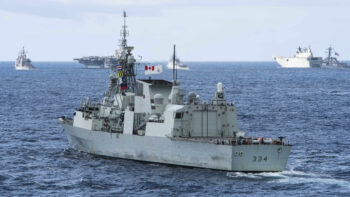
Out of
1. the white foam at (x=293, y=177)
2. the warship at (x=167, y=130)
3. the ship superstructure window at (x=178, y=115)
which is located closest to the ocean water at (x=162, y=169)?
the white foam at (x=293, y=177)

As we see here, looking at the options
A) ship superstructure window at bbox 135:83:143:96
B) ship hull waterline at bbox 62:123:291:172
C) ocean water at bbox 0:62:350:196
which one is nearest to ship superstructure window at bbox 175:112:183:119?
ship hull waterline at bbox 62:123:291:172

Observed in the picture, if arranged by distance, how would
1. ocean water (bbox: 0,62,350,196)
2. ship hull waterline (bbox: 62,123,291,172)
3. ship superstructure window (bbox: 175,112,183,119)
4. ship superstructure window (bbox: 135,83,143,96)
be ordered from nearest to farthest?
ocean water (bbox: 0,62,350,196), ship hull waterline (bbox: 62,123,291,172), ship superstructure window (bbox: 175,112,183,119), ship superstructure window (bbox: 135,83,143,96)

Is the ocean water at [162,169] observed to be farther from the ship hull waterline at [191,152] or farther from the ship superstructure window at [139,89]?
the ship superstructure window at [139,89]

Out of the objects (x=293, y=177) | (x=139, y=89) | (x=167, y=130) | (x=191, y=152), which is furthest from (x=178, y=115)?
(x=293, y=177)

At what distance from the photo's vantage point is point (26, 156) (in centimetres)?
5003

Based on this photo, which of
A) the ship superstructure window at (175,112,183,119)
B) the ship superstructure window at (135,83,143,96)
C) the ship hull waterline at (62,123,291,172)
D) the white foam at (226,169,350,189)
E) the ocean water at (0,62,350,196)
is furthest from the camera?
the ship superstructure window at (135,83,143,96)

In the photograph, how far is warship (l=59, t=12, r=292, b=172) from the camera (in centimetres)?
4159

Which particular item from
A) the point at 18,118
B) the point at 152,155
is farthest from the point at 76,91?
the point at 152,155

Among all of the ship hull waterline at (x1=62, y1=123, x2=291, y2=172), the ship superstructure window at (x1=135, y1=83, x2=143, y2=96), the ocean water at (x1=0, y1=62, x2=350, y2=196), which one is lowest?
the ocean water at (x1=0, y1=62, x2=350, y2=196)

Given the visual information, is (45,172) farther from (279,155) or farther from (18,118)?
(18,118)

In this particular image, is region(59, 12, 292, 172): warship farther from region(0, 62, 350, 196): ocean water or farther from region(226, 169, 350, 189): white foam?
region(0, 62, 350, 196): ocean water

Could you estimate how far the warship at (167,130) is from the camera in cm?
4159

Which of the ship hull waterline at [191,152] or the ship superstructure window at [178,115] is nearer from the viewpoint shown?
the ship hull waterline at [191,152]

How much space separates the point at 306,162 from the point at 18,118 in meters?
40.1
